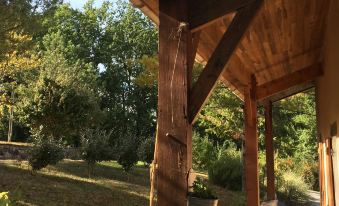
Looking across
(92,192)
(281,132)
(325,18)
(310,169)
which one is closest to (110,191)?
(92,192)

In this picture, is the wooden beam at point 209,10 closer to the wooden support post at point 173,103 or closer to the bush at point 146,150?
the wooden support post at point 173,103

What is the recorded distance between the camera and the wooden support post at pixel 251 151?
27.7 ft

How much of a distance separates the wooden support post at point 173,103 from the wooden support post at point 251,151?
544 cm

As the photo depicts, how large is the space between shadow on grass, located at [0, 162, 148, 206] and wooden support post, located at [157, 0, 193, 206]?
6882 mm

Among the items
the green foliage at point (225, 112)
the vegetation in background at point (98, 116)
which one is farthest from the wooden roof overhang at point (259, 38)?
the vegetation in background at point (98, 116)

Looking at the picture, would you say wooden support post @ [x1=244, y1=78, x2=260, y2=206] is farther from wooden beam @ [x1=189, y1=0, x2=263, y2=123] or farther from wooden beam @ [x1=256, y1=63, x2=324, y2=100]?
wooden beam @ [x1=189, y1=0, x2=263, y2=123]

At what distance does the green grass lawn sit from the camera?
10.0 m

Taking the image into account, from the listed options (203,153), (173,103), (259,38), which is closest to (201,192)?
(173,103)

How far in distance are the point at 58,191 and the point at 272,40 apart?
22.6 feet

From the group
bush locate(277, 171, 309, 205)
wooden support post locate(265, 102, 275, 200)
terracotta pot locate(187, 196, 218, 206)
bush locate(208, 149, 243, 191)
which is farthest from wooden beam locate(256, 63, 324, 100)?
bush locate(208, 149, 243, 191)

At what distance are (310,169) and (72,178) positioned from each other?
12174mm

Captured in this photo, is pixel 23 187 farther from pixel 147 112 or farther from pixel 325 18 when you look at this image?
pixel 147 112

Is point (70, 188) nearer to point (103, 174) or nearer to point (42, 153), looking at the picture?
point (42, 153)

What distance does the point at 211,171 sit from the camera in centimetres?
1711
